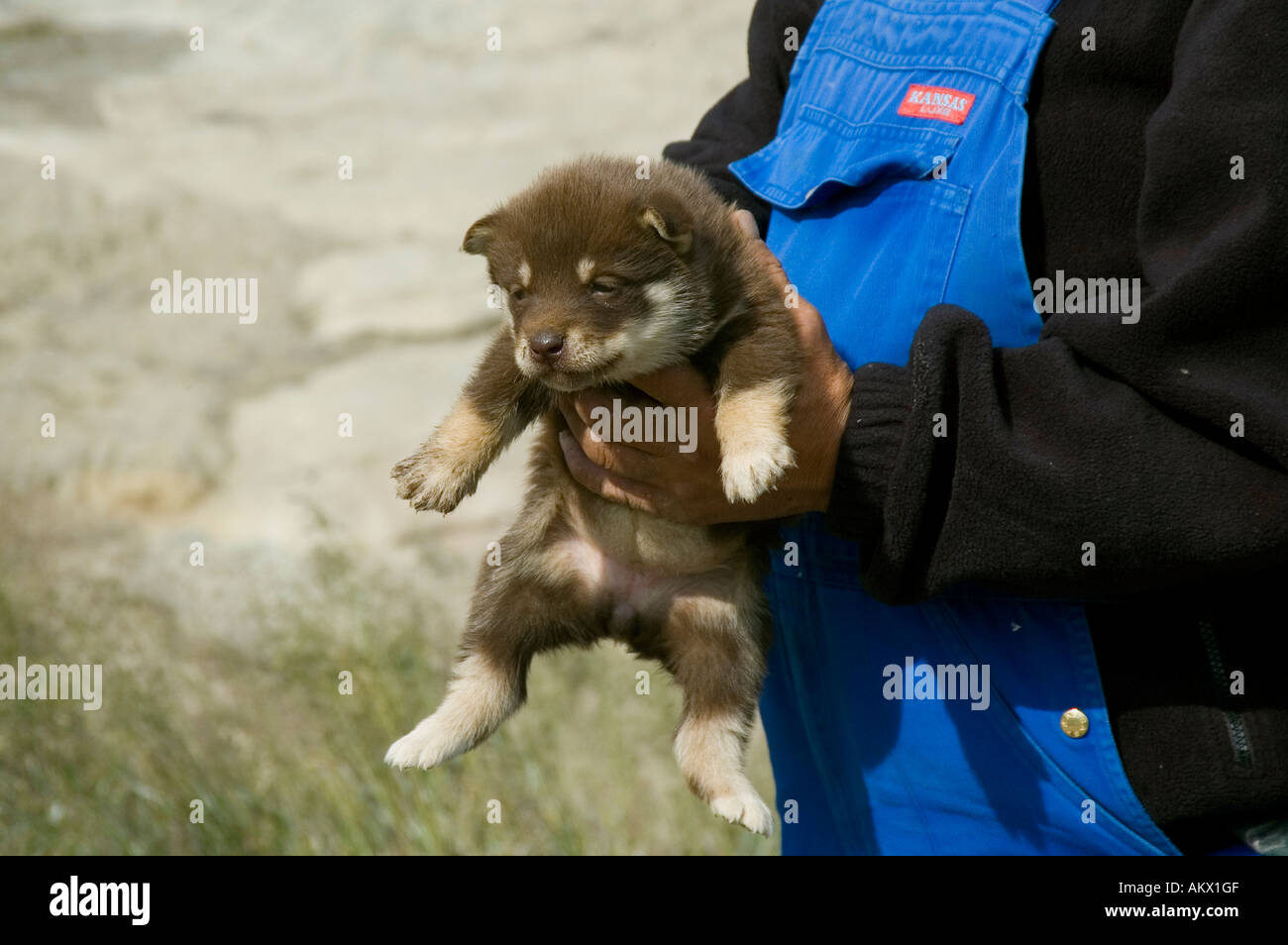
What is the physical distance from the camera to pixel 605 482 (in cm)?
296

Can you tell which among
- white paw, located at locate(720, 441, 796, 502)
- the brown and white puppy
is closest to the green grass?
the brown and white puppy

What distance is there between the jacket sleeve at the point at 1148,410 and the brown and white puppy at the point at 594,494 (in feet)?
1.59

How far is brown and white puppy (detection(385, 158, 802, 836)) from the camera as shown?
296 centimetres

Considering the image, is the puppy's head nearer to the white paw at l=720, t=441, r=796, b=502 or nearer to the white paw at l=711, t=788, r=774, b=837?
the white paw at l=720, t=441, r=796, b=502

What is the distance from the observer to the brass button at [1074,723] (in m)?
2.51

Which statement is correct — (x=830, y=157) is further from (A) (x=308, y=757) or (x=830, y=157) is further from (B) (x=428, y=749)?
(A) (x=308, y=757)

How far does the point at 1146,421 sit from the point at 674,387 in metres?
1.03

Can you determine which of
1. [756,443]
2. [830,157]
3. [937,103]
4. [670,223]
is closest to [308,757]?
[670,223]

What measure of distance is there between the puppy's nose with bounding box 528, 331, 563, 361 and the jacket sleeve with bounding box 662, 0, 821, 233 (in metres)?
0.78

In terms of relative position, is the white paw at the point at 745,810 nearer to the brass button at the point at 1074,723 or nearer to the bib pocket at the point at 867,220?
the brass button at the point at 1074,723

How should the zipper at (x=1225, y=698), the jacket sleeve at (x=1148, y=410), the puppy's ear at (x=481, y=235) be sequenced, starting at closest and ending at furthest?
the jacket sleeve at (x=1148, y=410), the zipper at (x=1225, y=698), the puppy's ear at (x=481, y=235)

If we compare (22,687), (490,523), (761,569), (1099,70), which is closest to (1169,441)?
(1099,70)

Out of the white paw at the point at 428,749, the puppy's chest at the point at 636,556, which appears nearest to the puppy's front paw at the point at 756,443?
the puppy's chest at the point at 636,556

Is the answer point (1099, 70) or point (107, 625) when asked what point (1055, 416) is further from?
point (107, 625)
